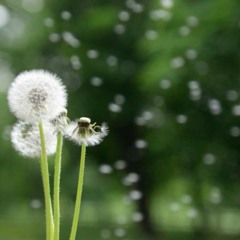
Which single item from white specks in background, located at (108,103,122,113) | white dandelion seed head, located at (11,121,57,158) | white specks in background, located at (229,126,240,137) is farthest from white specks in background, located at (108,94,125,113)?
white dandelion seed head, located at (11,121,57,158)

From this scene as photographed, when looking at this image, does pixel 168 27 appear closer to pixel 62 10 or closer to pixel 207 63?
pixel 207 63

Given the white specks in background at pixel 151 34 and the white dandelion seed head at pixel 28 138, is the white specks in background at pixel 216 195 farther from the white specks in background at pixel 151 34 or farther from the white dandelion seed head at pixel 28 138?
the white dandelion seed head at pixel 28 138

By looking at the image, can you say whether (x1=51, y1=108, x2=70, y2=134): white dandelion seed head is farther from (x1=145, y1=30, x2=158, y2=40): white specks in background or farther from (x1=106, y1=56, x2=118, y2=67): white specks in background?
(x1=106, y1=56, x2=118, y2=67): white specks in background

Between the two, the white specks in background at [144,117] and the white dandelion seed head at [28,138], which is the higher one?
the white specks in background at [144,117]

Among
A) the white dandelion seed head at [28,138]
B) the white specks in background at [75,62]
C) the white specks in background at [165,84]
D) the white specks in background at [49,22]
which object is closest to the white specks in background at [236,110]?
the white specks in background at [165,84]

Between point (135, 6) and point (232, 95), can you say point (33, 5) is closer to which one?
point (135, 6)

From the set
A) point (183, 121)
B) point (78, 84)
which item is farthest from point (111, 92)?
point (183, 121)
